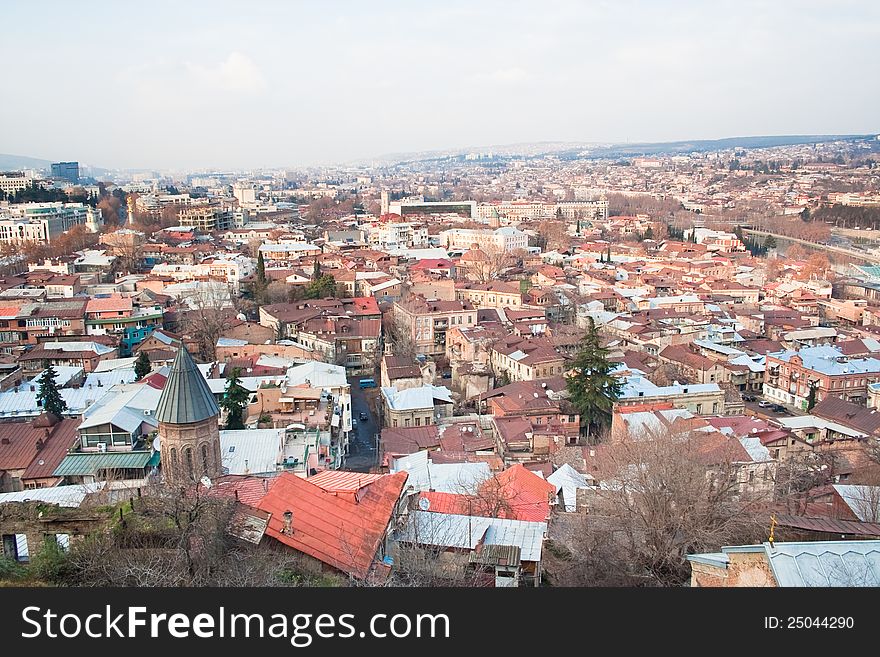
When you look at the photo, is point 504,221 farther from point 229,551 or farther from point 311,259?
point 229,551

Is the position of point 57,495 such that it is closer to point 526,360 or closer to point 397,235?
point 526,360

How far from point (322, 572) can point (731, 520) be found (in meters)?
4.22

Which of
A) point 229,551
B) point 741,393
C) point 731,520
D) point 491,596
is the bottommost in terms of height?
point 741,393

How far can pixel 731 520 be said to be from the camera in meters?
7.49

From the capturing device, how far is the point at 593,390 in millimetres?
15867

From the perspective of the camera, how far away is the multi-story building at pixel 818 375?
18.6 metres

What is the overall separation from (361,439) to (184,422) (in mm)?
6512

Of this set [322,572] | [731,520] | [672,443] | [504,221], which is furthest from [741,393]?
[504,221]

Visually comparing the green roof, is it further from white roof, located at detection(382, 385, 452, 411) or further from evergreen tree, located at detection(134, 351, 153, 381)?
white roof, located at detection(382, 385, 452, 411)

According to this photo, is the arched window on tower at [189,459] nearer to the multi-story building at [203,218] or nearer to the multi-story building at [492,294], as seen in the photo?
the multi-story building at [492,294]

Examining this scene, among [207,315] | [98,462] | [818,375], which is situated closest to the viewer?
[98,462]

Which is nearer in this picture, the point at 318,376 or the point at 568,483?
the point at 568,483

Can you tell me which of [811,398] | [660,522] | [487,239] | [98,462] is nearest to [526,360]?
[811,398]

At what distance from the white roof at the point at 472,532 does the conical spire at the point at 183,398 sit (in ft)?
11.3
